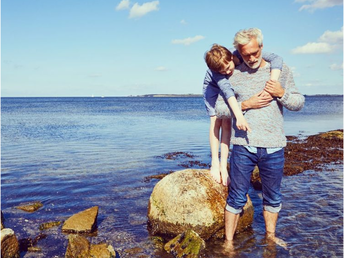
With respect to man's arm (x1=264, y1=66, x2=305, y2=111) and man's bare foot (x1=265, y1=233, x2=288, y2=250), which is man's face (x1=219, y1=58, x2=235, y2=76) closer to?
man's arm (x1=264, y1=66, x2=305, y2=111)

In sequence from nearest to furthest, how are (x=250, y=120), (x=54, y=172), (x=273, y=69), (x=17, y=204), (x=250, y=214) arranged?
(x=273, y=69), (x=250, y=120), (x=250, y=214), (x=17, y=204), (x=54, y=172)

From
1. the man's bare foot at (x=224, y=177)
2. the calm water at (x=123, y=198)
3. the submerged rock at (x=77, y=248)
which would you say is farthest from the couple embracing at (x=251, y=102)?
the submerged rock at (x=77, y=248)

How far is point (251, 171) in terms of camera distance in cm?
535

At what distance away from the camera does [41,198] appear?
995 centimetres

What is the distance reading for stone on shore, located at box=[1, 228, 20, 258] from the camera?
5737 millimetres

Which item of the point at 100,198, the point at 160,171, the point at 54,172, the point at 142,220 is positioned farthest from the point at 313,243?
the point at 54,172

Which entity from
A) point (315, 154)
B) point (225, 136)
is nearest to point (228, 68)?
point (225, 136)

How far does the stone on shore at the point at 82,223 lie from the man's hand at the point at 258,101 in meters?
4.61

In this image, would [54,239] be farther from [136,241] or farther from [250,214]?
[250,214]

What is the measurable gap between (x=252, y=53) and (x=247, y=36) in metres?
0.27

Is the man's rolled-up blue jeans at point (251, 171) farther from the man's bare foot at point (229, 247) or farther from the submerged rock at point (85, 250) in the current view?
the submerged rock at point (85, 250)

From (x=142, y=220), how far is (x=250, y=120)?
427 cm

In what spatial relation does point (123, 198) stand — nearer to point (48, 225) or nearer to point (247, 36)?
point (48, 225)

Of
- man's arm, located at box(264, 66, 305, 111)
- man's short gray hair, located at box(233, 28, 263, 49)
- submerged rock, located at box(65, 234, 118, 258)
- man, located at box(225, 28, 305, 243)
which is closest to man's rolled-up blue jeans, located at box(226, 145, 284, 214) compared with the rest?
man, located at box(225, 28, 305, 243)
